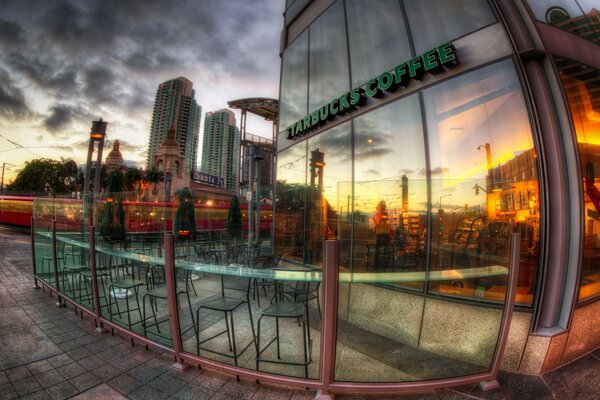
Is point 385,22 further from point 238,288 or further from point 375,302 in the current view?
point 238,288

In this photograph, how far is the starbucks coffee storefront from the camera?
2.99 metres

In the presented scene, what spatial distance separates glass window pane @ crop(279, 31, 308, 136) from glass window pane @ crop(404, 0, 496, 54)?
3.65m

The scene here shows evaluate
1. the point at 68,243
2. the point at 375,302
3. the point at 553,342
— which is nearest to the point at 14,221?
the point at 68,243

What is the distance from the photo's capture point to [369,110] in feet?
19.2

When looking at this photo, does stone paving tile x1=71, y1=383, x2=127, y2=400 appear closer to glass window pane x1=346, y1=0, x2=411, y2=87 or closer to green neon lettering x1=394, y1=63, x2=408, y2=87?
green neon lettering x1=394, y1=63, x2=408, y2=87

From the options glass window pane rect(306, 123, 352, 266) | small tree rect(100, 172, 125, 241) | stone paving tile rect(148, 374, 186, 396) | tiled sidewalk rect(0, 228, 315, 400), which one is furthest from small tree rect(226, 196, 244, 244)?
stone paving tile rect(148, 374, 186, 396)

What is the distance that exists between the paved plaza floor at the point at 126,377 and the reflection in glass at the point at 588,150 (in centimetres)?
Result: 119

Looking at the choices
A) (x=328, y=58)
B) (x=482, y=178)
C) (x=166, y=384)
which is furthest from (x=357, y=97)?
(x=166, y=384)

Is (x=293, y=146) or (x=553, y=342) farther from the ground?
(x=293, y=146)

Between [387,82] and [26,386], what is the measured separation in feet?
23.4

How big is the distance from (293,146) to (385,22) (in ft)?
13.5

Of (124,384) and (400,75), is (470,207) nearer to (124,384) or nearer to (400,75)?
(400,75)

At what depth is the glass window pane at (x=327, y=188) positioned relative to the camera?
5.86m

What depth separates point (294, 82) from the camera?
343 inches
